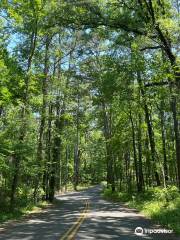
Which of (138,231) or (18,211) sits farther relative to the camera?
(18,211)

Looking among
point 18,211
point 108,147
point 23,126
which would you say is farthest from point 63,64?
point 18,211

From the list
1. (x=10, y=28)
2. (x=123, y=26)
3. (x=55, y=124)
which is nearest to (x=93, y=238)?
(x=123, y=26)

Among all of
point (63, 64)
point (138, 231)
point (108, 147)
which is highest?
point (63, 64)

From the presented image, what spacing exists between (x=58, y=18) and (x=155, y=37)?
506 cm

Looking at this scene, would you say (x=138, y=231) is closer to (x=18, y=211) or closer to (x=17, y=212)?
(x=17, y=212)

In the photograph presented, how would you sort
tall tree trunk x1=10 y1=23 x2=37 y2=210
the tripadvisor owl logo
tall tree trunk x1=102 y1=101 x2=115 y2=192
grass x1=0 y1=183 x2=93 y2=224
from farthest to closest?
tall tree trunk x1=102 y1=101 x2=115 y2=192
tall tree trunk x1=10 y1=23 x2=37 y2=210
grass x1=0 y1=183 x2=93 y2=224
the tripadvisor owl logo

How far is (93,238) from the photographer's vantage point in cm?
1182

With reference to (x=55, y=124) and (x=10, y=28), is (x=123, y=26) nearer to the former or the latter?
(x=10, y=28)

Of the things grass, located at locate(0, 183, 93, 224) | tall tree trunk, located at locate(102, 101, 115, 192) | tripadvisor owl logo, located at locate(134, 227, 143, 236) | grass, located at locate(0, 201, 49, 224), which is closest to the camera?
tripadvisor owl logo, located at locate(134, 227, 143, 236)
